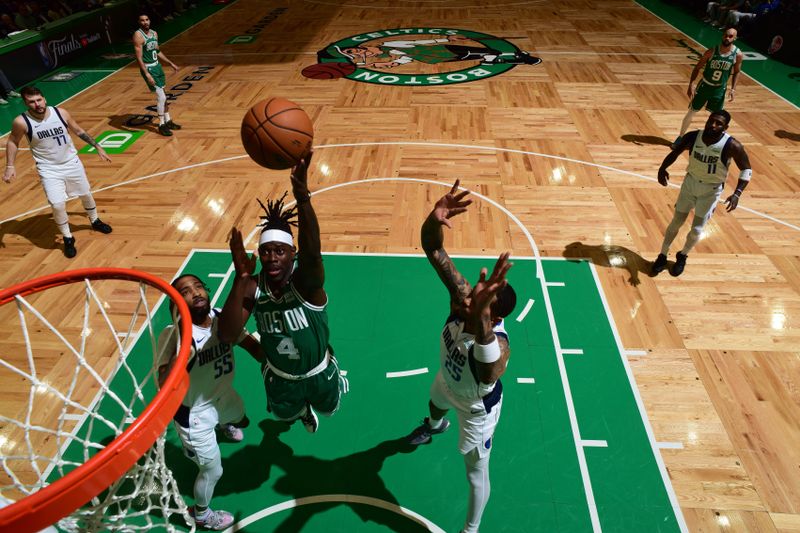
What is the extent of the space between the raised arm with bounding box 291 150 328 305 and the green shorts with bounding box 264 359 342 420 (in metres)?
0.71

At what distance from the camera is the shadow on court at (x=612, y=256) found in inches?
242

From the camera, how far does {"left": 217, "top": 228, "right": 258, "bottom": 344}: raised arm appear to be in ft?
9.48

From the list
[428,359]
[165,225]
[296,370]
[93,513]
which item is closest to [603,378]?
[428,359]

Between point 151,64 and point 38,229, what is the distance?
12.7 feet

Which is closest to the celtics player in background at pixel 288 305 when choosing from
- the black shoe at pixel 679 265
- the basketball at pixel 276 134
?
the basketball at pixel 276 134

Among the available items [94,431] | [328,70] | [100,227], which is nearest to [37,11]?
[328,70]

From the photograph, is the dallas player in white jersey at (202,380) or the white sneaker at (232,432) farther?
the white sneaker at (232,432)

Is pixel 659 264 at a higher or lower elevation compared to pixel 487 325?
lower

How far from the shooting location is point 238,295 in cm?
290

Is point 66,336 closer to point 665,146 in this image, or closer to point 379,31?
point 665,146

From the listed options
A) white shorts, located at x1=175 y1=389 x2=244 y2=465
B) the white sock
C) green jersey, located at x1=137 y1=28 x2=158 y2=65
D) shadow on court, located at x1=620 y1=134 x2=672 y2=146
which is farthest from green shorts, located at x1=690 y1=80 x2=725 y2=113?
the white sock

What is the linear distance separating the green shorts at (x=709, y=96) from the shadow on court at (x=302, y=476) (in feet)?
25.1

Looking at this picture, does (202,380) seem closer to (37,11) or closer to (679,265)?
(679,265)

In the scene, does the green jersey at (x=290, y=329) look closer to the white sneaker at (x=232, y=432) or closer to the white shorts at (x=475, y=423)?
the white shorts at (x=475, y=423)
